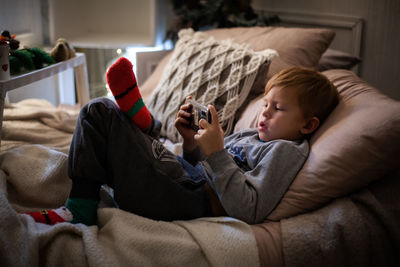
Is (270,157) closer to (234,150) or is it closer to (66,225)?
(234,150)

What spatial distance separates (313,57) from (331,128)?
606 mm

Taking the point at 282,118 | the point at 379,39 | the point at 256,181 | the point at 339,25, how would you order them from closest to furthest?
the point at 256,181
the point at 282,118
the point at 379,39
the point at 339,25

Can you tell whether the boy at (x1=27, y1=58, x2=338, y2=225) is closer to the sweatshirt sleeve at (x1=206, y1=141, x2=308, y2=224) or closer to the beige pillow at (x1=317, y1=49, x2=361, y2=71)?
the sweatshirt sleeve at (x1=206, y1=141, x2=308, y2=224)

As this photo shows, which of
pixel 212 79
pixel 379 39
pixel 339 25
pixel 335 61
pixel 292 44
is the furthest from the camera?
pixel 339 25

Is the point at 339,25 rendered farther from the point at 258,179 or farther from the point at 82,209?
the point at 82,209

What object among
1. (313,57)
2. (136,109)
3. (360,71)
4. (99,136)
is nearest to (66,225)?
(99,136)

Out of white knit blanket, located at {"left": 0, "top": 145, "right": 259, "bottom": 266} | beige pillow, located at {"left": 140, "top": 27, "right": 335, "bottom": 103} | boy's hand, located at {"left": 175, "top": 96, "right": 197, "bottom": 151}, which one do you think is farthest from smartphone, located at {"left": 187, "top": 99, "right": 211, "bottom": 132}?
beige pillow, located at {"left": 140, "top": 27, "right": 335, "bottom": 103}

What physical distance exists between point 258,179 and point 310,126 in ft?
0.79

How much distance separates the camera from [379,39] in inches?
80.0

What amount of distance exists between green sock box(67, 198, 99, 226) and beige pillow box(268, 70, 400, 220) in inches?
16.3

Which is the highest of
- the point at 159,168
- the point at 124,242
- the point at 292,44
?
the point at 292,44

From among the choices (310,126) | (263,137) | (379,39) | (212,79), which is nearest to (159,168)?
(263,137)

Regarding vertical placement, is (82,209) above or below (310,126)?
below

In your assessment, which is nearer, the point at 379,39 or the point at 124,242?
the point at 124,242
